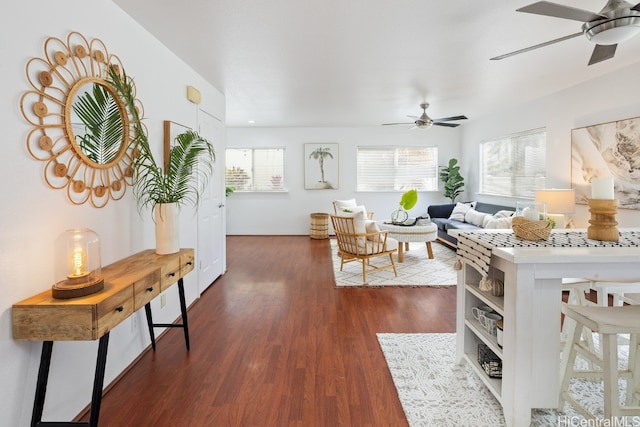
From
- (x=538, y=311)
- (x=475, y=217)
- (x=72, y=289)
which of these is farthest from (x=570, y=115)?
(x=72, y=289)

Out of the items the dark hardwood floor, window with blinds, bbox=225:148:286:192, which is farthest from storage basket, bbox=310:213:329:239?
the dark hardwood floor

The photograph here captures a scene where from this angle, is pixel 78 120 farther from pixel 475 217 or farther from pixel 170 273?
pixel 475 217

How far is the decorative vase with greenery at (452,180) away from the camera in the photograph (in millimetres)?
7309

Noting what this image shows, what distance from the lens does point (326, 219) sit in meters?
7.51

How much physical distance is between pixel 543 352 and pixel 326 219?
596 centimetres

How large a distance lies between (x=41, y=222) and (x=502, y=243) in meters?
2.37

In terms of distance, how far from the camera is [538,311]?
1644 mm

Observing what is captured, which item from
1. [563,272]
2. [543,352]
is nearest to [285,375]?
[543,352]

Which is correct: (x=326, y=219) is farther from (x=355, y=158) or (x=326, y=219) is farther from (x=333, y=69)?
(x=333, y=69)

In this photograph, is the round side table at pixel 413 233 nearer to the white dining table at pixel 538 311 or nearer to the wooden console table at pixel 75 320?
the white dining table at pixel 538 311

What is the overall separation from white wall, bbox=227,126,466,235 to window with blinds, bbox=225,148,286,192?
0.14m

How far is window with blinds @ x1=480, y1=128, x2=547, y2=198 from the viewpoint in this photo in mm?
5203

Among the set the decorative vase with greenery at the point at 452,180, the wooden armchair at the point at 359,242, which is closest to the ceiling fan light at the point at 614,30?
the wooden armchair at the point at 359,242

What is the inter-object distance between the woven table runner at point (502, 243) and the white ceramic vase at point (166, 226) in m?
1.93
